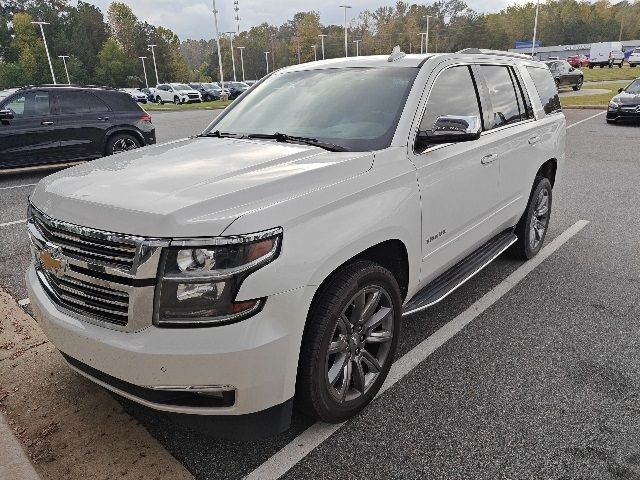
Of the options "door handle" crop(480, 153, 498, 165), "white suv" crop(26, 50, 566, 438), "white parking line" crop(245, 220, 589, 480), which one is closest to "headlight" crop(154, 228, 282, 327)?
"white suv" crop(26, 50, 566, 438)

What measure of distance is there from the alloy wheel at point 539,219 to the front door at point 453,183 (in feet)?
3.90

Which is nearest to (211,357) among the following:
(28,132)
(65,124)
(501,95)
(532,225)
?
(501,95)

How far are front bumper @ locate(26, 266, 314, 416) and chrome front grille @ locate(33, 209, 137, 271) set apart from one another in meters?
0.30

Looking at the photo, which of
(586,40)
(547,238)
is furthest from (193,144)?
(586,40)

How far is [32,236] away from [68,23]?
12229cm

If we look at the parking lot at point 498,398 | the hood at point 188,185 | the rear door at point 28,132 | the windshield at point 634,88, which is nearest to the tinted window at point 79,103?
the rear door at point 28,132

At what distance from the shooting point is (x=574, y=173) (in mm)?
9164

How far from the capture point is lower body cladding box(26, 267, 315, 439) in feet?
6.67

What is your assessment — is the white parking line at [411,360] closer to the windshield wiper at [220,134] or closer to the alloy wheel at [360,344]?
the alloy wheel at [360,344]

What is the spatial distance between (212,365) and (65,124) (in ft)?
32.4

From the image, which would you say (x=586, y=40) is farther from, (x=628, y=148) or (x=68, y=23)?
(x=628, y=148)

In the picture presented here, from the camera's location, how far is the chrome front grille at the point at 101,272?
2025 millimetres

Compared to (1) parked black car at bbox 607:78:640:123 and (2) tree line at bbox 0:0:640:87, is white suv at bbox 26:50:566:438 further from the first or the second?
(2) tree line at bbox 0:0:640:87

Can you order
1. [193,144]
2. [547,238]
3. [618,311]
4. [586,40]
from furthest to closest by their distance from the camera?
[586,40] < [547,238] < [618,311] < [193,144]
